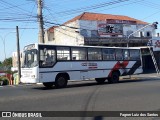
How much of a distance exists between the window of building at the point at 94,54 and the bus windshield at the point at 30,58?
4.66 meters

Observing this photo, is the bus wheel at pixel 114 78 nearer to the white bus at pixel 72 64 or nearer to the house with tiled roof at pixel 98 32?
the white bus at pixel 72 64

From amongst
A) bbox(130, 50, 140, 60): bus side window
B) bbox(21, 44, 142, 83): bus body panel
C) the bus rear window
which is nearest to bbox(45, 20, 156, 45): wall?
bbox(130, 50, 140, 60): bus side window

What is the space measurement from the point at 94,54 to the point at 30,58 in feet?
17.3

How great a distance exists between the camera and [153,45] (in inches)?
1836

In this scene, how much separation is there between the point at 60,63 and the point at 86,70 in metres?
2.56

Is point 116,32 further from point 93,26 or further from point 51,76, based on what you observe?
point 51,76

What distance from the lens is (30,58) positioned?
64.3 feet

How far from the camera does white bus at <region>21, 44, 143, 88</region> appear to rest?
63.2 ft

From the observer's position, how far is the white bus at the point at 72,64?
758 inches

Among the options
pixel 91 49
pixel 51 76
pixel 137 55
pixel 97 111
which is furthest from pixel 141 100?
pixel 137 55

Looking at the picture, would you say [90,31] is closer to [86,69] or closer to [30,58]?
[86,69]

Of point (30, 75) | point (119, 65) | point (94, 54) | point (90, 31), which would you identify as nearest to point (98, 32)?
point (90, 31)

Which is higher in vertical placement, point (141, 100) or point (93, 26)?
point (93, 26)

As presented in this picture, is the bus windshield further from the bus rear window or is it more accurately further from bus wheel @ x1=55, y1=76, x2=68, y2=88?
bus wheel @ x1=55, y1=76, x2=68, y2=88
